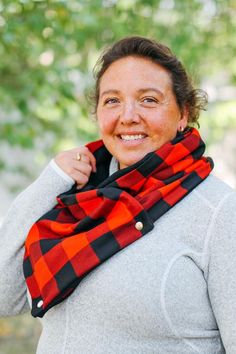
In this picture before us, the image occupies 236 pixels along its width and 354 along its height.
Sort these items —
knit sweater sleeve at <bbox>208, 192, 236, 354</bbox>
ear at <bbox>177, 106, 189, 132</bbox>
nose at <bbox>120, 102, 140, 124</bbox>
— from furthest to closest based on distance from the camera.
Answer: ear at <bbox>177, 106, 189, 132</bbox> → nose at <bbox>120, 102, 140, 124</bbox> → knit sweater sleeve at <bbox>208, 192, 236, 354</bbox>

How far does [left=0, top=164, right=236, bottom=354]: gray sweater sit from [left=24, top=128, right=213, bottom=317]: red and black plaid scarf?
1.4 inches

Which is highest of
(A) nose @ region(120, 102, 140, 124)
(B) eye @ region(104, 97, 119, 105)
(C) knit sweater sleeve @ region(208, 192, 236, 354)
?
(B) eye @ region(104, 97, 119, 105)

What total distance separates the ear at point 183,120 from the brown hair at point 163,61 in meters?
0.02

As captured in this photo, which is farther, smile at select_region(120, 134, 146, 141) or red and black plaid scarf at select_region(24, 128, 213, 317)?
smile at select_region(120, 134, 146, 141)

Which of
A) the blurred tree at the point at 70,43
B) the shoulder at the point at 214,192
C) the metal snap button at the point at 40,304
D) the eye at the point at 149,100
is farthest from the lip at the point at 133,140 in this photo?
the blurred tree at the point at 70,43

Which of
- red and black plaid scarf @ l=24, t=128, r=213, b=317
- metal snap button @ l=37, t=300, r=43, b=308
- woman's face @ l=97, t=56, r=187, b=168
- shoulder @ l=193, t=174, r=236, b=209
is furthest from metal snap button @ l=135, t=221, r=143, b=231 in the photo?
metal snap button @ l=37, t=300, r=43, b=308

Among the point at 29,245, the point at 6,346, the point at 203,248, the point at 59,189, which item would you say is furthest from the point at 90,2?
the point at 6,346

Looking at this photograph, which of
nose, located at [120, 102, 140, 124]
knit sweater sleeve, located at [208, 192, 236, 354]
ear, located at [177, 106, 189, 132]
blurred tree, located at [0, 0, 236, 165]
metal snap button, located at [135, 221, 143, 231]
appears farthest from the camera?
blurred tree, located at [0, 0, 236, 165]

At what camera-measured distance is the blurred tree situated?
3.54 m

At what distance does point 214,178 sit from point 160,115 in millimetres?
283

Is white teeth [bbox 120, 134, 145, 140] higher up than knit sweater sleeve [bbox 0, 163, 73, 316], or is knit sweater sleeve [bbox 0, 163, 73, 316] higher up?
white teeth [bbox 120, 134, 145, 140]

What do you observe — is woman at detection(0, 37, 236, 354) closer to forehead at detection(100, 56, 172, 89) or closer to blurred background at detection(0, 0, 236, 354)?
forehead at detection(100, 56, 172, 89)

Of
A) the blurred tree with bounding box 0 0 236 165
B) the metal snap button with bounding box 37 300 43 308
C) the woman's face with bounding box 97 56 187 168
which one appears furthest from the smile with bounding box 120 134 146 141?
the blurred tree with bounding box 0 0 236 165

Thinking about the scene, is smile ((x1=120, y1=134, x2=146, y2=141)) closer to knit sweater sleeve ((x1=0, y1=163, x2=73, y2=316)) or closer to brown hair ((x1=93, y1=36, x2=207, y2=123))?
brown hair ((x1=93, y1=36, x2=207, y2=123))
